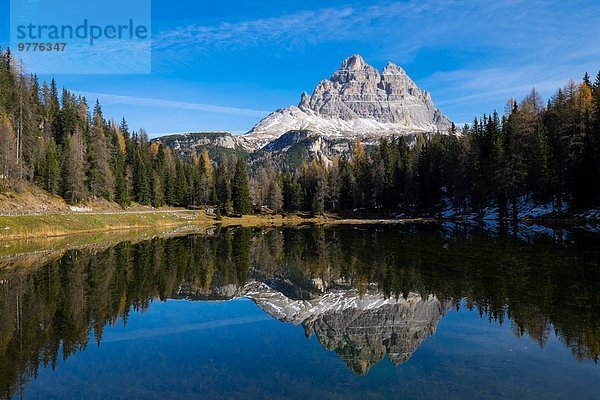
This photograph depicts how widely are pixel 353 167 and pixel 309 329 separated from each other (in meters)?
121

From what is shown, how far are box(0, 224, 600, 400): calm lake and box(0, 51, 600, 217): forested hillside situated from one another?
44247 millimetres

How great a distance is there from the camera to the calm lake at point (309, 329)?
43.1 ft

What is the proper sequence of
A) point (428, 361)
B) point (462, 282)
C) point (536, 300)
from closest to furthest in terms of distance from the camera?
point (428, 361), point (536, 300), point (462, 282)

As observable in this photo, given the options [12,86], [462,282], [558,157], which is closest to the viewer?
[462,282]

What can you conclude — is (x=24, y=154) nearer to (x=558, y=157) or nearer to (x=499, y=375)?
(x=499, y=375)

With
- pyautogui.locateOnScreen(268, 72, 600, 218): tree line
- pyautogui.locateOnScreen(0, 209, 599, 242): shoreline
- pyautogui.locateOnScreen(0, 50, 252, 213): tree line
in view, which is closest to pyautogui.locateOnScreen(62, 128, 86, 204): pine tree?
pyautogui.locateOnScreen(0, 50, 252, 213): tree line

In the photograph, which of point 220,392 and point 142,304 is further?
point 142,304

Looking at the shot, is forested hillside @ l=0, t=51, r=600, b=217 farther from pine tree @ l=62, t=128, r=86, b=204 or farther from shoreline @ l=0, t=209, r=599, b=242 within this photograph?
shoreline @ l=0, t=209, r=599, b=242

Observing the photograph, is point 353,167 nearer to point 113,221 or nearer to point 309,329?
point 113,221

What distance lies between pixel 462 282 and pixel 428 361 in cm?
1249

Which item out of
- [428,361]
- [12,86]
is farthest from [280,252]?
[12,86]

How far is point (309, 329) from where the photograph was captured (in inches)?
763

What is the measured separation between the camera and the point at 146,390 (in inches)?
520

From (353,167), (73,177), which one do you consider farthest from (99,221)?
(353,167)
